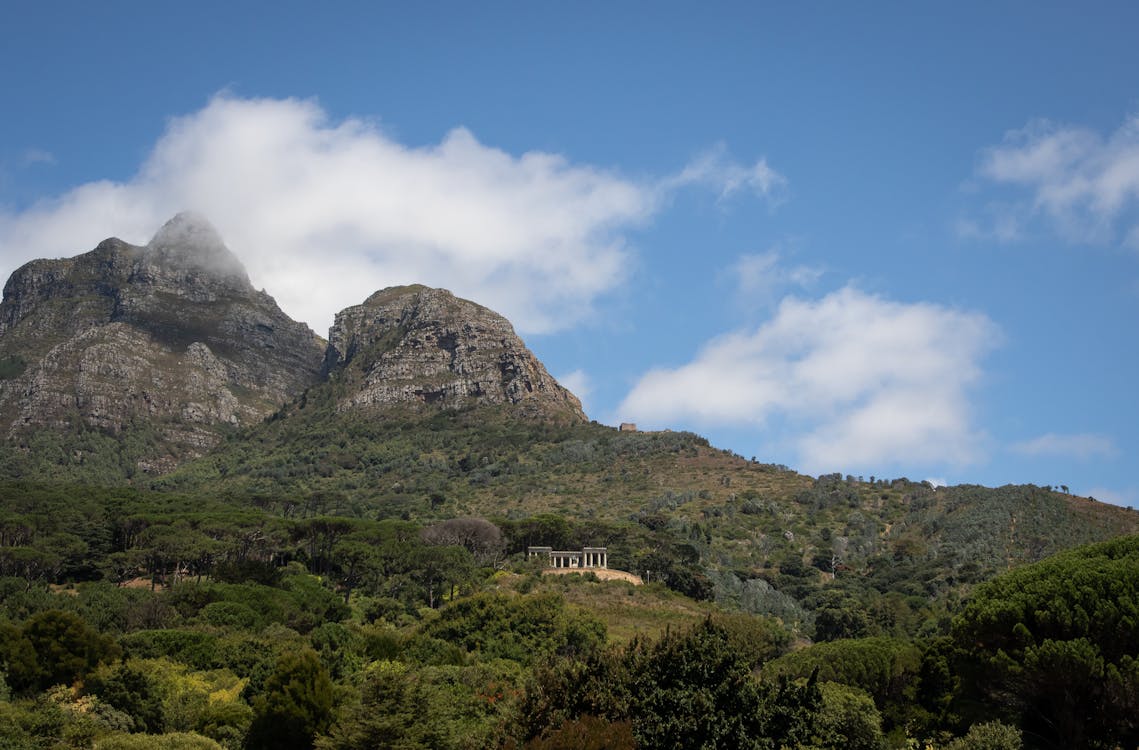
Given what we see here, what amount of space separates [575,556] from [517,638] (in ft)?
123

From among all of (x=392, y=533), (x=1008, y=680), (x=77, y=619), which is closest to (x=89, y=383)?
(x=392, y=533)

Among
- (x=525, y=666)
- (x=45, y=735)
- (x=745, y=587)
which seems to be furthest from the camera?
(x=745, y=587)

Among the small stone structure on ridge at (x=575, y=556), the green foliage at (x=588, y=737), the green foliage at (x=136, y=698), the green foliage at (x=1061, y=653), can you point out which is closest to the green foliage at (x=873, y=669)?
the green foliage at (x=1061, y=653)

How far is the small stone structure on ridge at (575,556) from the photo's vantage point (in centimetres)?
9356

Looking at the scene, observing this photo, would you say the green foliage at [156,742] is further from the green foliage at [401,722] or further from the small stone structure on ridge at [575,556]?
the small stone structure on ridge at [575,556]

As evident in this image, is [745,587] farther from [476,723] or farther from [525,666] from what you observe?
[476,723]

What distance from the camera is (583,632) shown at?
2292 inches

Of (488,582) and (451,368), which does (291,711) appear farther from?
(451,368)

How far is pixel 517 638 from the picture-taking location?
5741cm

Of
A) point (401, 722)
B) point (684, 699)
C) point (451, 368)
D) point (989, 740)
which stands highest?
point (451, 368)

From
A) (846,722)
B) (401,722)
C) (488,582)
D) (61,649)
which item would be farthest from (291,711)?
(488,582)

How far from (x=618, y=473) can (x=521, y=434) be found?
88.4 ft

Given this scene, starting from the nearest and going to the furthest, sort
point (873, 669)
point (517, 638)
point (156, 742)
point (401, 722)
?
point (401, 722), point (156, 742), point (873, 669), point (517, 638)

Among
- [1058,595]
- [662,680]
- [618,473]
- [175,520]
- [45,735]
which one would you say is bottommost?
[45,735]
